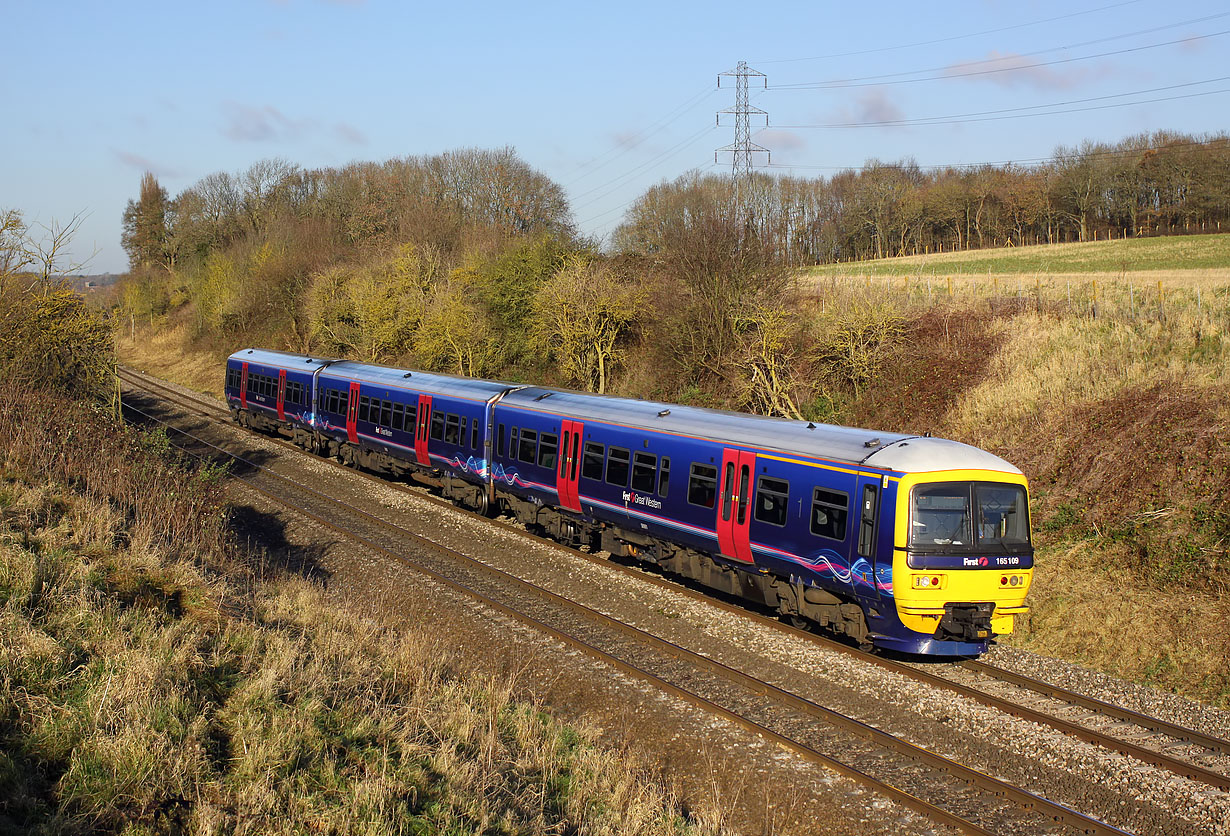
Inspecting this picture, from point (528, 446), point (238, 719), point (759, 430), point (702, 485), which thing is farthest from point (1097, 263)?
point (238, 719)

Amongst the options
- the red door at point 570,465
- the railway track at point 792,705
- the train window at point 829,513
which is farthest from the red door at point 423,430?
the train window at point 829,513

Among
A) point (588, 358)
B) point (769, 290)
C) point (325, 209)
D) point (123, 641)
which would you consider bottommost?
point (123, 641)

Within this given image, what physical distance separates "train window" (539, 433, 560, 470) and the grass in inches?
555

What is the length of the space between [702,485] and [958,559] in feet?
13.2

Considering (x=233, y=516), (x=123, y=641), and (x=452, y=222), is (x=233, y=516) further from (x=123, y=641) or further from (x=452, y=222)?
(x=452, y=222)

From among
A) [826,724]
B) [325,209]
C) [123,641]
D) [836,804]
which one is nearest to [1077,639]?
[826,724]

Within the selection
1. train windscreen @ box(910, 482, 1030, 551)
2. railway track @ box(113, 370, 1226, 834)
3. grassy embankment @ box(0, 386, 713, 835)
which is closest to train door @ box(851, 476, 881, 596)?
train windscreen @ box(910, 482, 1030, 551)

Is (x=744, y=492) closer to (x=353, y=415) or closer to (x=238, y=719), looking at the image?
(x=238, y=719)

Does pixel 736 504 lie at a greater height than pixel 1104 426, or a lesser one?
lesser

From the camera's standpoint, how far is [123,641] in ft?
26.2

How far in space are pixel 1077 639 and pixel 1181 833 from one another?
4757mm

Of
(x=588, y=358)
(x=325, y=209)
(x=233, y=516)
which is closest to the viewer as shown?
(x=233, y=516)

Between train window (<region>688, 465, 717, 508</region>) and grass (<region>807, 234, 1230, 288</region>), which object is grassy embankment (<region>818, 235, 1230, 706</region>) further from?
train window (<region>688, 465, 717, 508</region>)

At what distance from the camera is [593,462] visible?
609 inches
